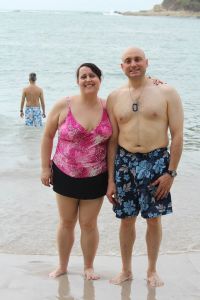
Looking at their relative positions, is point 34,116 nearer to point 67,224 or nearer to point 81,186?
point 67,224

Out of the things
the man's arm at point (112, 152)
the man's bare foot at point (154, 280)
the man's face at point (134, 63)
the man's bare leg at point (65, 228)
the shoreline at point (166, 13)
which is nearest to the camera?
the man's face at point (134, 63)

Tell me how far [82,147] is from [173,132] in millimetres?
709

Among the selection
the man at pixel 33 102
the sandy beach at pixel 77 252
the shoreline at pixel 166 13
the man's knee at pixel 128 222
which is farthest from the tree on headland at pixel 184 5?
the man's knee at pixel 128 222

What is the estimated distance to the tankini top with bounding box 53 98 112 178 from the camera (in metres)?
4.30

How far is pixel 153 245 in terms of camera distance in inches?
179

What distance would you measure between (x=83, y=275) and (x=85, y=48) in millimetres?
52331

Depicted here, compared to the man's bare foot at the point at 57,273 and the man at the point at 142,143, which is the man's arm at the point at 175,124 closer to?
the man at the point at 142,143

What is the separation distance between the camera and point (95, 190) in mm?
4406

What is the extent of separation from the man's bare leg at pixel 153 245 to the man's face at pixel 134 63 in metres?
1.15

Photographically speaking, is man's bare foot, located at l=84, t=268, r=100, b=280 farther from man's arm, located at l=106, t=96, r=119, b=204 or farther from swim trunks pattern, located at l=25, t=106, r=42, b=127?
swim trunks pattern, located at l=25, t=106, r=42, b=127

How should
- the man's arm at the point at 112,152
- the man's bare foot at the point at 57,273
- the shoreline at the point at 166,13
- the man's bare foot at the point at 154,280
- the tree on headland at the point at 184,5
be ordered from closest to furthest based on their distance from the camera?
the man's arm at the point at 112,152, the man's bare foot at the point at 154,280, the man's bare foot at the point at 57,273, the tree on headland at the point at 184,5, the shoreline at the point at 166,13

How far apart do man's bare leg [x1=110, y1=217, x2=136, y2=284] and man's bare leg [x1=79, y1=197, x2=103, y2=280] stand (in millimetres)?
201

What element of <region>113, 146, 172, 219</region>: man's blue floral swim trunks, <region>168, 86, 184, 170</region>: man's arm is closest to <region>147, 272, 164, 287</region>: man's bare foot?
<region>113, 146, 172, 219</region>: man's blue floral swim trunks

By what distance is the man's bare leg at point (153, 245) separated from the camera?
4.46 metres
